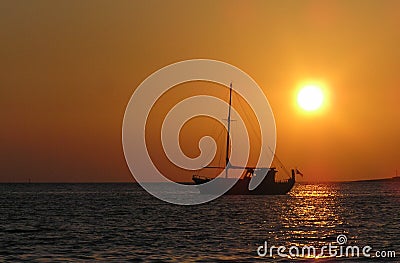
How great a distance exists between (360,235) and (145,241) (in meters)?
20.8

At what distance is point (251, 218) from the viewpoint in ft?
327

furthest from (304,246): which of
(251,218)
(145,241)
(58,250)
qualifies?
(251,218)

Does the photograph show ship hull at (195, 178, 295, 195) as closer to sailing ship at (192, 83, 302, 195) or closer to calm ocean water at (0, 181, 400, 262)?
sailing ship at (192, 83, 302, 195)
